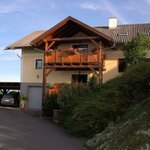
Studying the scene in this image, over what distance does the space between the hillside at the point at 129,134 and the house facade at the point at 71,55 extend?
46.6 ft

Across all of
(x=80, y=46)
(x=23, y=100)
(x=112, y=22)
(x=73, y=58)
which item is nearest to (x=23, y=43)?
(x=23, y=100)

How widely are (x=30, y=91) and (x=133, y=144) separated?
80.7 ft

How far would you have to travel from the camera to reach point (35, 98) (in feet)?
116

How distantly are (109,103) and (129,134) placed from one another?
467 centimetres

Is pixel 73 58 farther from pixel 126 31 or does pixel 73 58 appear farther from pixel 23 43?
pixel 23 43

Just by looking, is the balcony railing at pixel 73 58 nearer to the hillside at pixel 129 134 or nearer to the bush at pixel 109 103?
the bush at pixel 109 103

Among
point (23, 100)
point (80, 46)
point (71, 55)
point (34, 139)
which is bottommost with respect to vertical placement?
point (34, 139)

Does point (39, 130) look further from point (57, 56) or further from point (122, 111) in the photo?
point (57, 56)

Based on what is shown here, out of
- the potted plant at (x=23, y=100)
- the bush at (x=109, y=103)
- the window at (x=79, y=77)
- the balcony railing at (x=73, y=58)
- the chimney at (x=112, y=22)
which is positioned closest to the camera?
the bush at (x=109, y=103)

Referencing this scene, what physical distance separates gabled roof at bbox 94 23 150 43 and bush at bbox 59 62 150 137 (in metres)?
12.4

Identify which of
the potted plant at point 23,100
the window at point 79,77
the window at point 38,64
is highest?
the window at point 38,64

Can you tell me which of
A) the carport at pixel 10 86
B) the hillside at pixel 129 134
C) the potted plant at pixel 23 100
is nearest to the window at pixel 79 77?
the potted plant at pixel 23 100

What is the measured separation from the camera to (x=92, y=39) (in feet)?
100

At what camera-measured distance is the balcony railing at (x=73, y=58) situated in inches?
1199
